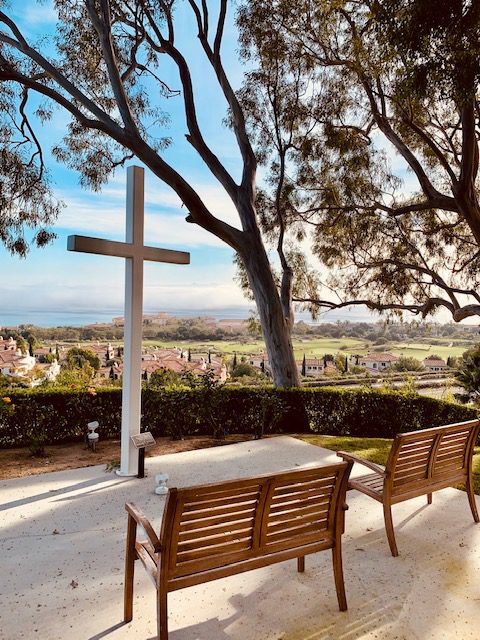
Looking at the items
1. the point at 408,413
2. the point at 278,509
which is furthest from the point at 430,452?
the point at 408,413

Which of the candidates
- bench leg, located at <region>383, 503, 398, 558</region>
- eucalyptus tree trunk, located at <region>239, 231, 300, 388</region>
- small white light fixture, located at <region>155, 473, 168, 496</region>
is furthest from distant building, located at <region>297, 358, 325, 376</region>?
bench leg, located at <region>383, 503, 398, 558</region>

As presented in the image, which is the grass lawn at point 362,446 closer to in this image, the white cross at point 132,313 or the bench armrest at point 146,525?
the white cross at point 132,313

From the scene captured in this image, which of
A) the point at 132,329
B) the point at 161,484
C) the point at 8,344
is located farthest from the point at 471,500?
the point at 8,344

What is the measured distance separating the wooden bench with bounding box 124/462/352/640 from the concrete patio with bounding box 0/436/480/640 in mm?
206

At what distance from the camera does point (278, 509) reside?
234cm

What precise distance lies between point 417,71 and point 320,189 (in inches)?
258

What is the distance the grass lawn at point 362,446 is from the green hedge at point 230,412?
0.54 m

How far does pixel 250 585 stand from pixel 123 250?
3296mm

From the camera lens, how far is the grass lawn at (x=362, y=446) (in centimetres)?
581

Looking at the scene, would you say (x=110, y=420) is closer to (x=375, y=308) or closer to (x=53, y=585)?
(x=53, y=585)

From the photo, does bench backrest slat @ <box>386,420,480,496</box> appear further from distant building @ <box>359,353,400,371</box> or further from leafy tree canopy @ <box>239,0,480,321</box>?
distant building @ <box>359,353,400,371</box>

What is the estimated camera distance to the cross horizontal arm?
4297mm

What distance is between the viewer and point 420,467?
3379mm

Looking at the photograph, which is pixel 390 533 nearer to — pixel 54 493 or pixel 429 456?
pixel 429 456
